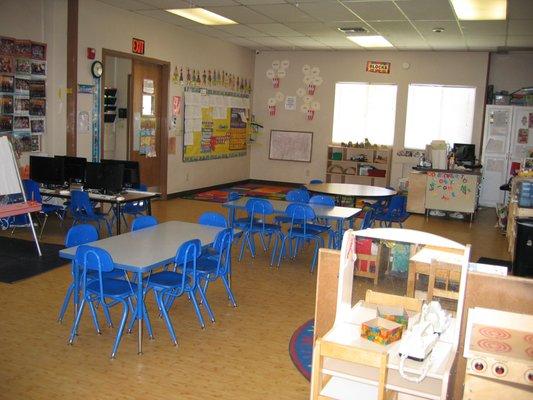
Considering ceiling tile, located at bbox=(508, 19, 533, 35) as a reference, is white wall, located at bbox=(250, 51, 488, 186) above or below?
below

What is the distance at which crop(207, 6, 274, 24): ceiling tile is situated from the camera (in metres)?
8.42

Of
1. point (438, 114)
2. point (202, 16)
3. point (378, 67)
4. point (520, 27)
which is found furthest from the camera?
point (378, 67)

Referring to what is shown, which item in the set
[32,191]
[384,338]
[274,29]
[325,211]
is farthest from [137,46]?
[384,338]

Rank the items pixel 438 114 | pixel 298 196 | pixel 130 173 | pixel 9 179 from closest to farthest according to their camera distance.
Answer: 1. pixel 9 179
2. pixel 130 173
3. pixel 298 196
4. pixel 438 114

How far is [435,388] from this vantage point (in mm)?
2643

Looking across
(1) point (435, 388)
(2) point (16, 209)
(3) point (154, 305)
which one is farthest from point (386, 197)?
(1) point (435, 388)

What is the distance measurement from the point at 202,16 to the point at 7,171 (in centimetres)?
452

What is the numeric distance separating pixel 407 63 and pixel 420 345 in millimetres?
10579

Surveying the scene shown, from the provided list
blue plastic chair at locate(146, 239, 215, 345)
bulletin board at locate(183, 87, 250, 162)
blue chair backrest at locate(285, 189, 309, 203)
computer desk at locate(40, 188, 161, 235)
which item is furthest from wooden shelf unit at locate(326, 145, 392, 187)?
blue plastic chair at locate(146, 239, 215, 345)

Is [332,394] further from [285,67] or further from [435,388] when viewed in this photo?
[285,67]

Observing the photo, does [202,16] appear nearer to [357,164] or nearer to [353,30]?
[353,30]

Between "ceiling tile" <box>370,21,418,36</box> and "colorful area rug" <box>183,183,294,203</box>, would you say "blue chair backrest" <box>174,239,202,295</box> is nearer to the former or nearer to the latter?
"ceiling tile" <box>370,21,418,36</box>

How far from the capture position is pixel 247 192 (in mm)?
12164

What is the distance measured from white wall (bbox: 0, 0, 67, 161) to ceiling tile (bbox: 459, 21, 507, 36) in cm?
599
